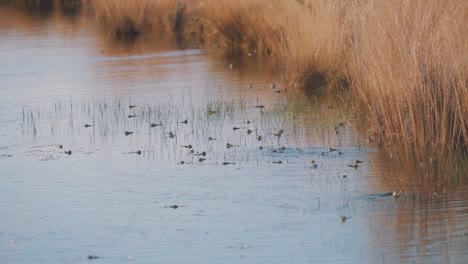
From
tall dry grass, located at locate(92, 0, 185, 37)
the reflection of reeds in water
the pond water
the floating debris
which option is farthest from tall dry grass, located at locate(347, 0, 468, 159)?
tall dry grass, located at locate(92, 0, 185, 37)

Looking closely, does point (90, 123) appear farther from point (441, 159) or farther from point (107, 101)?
point (441, 159)

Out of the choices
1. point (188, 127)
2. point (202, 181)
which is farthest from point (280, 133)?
point (202, 181)

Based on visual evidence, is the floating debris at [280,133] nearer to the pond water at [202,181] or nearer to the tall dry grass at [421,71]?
the pond water at [202,181]

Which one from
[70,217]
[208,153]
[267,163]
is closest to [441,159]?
[267,163]

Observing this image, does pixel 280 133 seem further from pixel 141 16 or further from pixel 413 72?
pixel 141 16

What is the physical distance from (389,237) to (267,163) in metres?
2.94

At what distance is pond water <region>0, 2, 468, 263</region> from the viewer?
24.7ft

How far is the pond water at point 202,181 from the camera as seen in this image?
24.7 feet

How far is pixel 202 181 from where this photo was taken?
966 cm

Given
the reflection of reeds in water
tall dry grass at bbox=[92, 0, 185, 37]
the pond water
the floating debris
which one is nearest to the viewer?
the pond water

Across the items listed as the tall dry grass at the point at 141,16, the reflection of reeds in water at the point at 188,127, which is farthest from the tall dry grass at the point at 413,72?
the tall dry grass at the point at 141,16

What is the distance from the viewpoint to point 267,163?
10336 mm

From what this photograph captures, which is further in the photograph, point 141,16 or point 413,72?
point 141,16

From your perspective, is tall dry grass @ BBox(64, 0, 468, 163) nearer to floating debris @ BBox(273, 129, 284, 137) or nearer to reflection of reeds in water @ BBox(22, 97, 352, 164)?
reflection of reeds in water @ BBox(22, 97, 352, 164)
